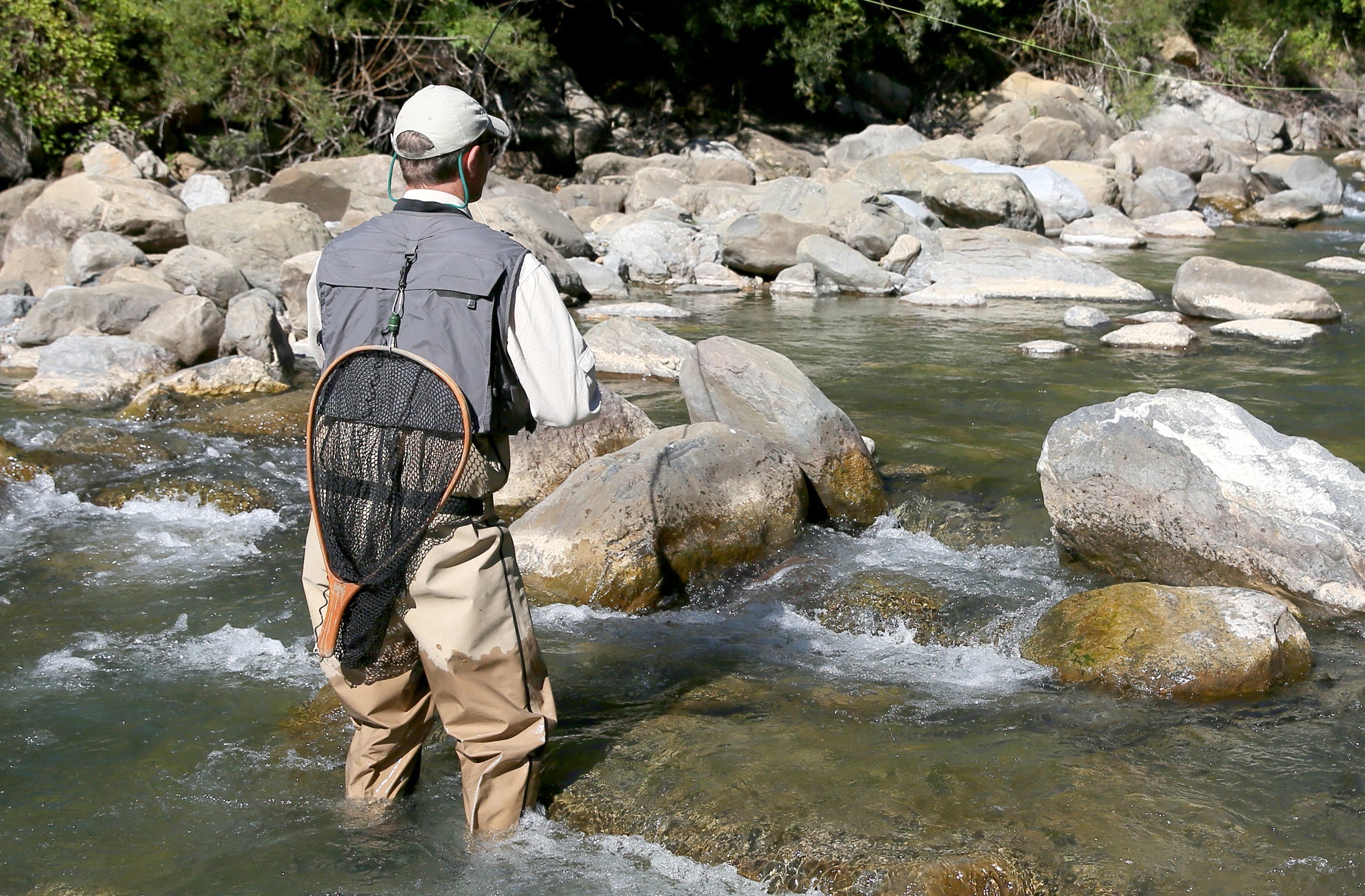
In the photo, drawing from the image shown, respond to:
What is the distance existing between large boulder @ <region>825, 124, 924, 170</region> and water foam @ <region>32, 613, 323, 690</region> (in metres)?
17.8

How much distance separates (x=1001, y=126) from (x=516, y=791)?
878 inches

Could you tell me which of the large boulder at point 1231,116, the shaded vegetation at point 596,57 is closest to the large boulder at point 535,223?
the shaded vegetation at point 596,57

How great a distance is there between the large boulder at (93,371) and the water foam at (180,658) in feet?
14.8

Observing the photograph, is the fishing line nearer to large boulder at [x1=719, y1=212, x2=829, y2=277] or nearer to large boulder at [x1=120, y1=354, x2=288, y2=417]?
large boulder at [x1=719, y1=212, x2=829, y2=277]

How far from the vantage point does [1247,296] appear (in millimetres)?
11195

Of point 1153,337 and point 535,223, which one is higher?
point 535,223

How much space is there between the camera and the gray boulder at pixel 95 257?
11.4 m

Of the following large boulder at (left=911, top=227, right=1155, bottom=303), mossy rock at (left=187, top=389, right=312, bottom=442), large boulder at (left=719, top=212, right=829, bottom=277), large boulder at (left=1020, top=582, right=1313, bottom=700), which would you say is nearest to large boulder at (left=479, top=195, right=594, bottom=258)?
large boulder at (left=719, top=212, right=829, bottom=277)

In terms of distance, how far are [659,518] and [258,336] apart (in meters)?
5.13

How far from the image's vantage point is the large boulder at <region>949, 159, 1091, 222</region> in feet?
56.8

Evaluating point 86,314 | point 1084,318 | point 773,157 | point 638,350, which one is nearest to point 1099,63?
point 773,157

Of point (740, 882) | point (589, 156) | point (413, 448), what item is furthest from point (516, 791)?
point (589, 156)

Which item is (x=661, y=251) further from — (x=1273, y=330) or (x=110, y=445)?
(x=110, y=445)

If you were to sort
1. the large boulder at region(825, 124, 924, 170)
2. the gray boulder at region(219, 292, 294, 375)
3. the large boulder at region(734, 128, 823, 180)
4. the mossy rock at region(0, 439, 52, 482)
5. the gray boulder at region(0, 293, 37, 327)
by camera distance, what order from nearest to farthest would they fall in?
the mossy rock at region(0, 439, 52, 482), the gray boulder at region(219, 292, 294, 375), the gray boulder at region(0, 293, 37, 327), the large boulder at region(825, 124, 924, 170), the large boulder at region(734, 128, 823, 180)
